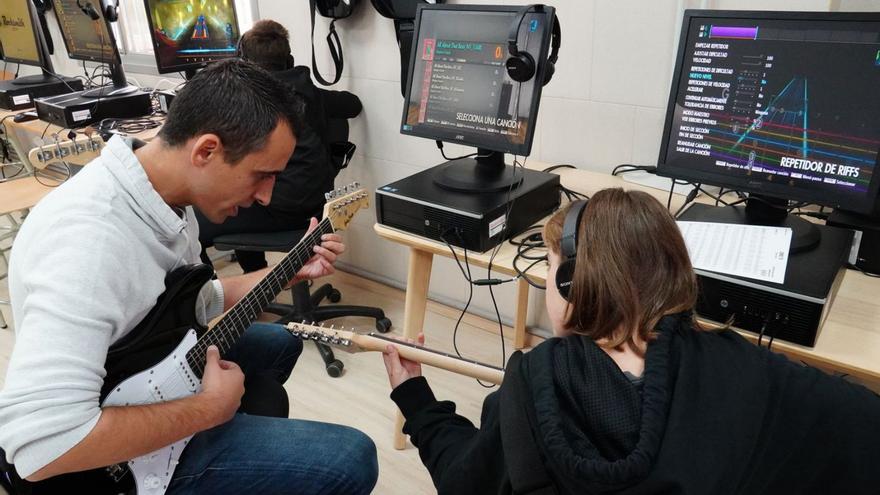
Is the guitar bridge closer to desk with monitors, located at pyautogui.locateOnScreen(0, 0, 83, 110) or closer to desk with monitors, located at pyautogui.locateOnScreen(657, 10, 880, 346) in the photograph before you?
desk with monitors, located at pyautogui.locateOnScreen(657, 10, 880, 346)

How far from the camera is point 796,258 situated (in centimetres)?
117

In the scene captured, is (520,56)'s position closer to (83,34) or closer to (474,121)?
(474,121)

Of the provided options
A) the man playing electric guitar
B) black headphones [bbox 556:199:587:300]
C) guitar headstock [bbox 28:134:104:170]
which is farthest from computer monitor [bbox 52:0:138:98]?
black headphones [bbox 556:199:587:300]

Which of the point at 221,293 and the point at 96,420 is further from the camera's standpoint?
the point at 221,293

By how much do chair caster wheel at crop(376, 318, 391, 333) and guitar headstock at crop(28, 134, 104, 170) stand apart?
127cm

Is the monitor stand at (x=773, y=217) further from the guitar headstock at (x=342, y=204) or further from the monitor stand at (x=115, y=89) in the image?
the monitor stand at (x=115, y=89)

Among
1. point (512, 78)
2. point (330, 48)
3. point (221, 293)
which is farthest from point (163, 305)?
point (330, 48)

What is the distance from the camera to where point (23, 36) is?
324 cm

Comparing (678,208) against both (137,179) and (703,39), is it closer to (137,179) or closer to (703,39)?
(703,39)

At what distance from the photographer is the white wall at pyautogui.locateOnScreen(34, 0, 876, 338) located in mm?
1824

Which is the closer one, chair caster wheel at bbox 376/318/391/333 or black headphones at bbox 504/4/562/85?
black headphones at bbox 504/4/562/85

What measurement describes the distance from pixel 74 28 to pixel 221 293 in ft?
7.41

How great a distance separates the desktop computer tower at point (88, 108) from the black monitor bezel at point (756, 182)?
2.41 metres

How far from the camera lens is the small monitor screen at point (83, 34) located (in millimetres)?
2836
